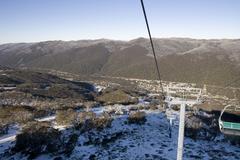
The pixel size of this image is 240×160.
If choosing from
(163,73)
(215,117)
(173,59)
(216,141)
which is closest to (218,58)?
(173,59)

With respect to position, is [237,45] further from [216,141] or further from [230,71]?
[216,141]

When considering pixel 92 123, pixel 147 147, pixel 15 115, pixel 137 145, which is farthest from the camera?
pixel 15 115

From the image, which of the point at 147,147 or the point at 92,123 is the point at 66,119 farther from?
the point at 147,147

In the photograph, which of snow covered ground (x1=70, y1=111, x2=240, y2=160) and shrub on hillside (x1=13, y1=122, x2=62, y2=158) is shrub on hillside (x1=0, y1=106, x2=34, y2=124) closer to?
shrub on hillside (x1=13, y1=122, x2=62, y2=158)

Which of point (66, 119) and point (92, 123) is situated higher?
point (66, 119)

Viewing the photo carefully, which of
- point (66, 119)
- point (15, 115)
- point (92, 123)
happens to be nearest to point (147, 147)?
point (92, 123)

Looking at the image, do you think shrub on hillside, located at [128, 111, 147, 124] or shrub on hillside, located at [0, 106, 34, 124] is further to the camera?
shrub on hillside, located at [0, 106, 34, 124]

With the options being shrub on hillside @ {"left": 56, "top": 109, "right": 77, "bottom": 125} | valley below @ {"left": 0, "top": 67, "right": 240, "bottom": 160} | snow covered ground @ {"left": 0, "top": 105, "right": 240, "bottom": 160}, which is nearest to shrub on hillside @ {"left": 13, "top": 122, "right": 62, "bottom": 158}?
valley below @ {"left": 0, "top": 67, "right": 240, "bottom": 160}
